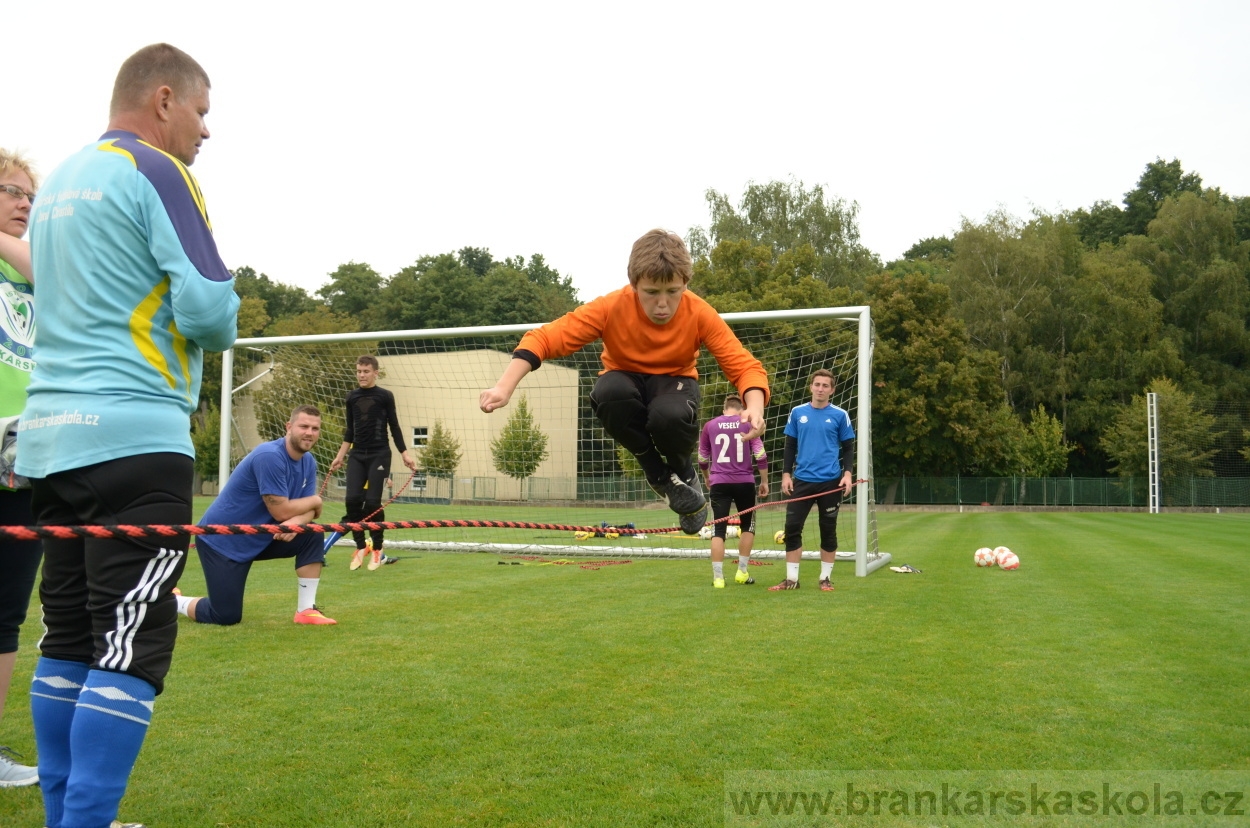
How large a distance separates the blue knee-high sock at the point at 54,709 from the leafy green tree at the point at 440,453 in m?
13.6

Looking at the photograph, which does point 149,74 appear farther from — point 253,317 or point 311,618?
point 253,317

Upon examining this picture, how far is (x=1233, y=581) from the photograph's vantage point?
10484mm

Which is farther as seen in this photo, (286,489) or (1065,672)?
(286,489)

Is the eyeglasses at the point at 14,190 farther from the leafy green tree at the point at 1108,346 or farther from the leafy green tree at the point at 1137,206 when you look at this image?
the leafy green tree at the point at 1137,206

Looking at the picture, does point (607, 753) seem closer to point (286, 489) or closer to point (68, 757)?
point (68, 757)

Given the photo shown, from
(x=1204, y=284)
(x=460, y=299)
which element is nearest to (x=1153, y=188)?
(x=1204, y=284)

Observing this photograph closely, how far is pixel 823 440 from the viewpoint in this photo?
9.21 metres

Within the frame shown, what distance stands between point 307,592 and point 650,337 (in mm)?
3810

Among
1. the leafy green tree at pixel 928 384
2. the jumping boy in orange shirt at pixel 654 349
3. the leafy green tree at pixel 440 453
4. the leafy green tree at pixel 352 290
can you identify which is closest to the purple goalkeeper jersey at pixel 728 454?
the jumping boy in orange shirt at pixel 654 349

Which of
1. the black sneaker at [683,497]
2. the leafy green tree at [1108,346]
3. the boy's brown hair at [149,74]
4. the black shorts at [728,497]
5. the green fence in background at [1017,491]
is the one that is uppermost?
the leafy green tree at [1108,346]

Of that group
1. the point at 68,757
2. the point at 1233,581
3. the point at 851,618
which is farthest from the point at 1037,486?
the point at 68,757

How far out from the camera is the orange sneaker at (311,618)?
22.6ft

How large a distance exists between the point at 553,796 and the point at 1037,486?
42240 millimetres

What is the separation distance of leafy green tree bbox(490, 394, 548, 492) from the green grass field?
25.3ft
